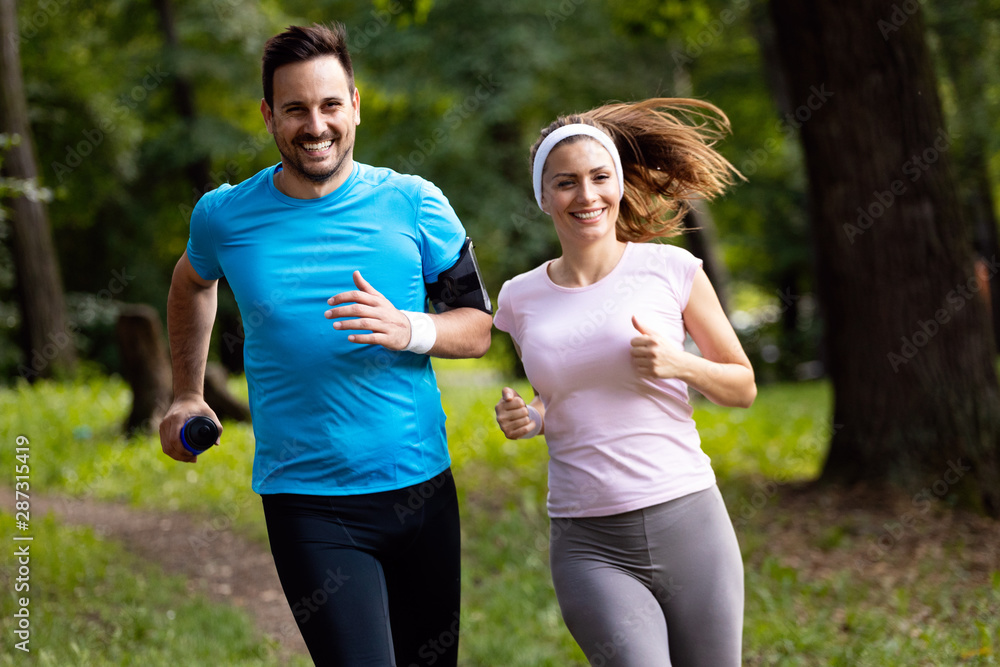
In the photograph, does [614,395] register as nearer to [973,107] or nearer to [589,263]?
[589,263]

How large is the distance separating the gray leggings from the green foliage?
2.78 meters

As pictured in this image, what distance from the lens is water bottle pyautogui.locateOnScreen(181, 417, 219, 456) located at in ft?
9.16

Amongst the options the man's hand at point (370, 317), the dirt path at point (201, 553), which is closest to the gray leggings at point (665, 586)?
the man's hand at point (370, 317)

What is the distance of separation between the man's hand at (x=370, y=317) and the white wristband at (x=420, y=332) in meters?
0.02

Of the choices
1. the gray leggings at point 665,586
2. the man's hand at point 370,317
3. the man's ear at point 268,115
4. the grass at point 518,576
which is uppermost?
the man's ear at point 268,115

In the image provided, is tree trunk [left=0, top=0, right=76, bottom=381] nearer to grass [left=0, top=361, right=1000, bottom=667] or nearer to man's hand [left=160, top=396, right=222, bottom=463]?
grass [left=0, top=361, right=1000, bottom=667]

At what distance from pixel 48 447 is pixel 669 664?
845 cm

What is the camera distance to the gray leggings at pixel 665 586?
2.62 meters

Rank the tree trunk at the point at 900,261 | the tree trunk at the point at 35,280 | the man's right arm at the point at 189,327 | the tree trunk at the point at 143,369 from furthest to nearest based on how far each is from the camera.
→ 1. the tree trunk at the point at 35,280
2. the tree trunk at the point at 143,369
3. the tree trunk at the point at 900,261
4. the man's right arm at the point at 189,327

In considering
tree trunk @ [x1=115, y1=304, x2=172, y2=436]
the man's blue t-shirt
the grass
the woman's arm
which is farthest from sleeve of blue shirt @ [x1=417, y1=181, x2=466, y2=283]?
tree trunk @ [x1=115, y1=304, x2=172, y2=436]

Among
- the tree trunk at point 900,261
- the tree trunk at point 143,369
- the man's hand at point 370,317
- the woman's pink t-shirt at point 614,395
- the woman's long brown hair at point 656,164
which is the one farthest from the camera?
the tree trunk at point 143,369

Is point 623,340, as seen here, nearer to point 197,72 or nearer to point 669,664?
point 669,664

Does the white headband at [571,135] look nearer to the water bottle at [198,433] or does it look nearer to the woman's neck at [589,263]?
the woman's neck at [589,263]

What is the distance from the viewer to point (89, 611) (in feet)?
17.9
